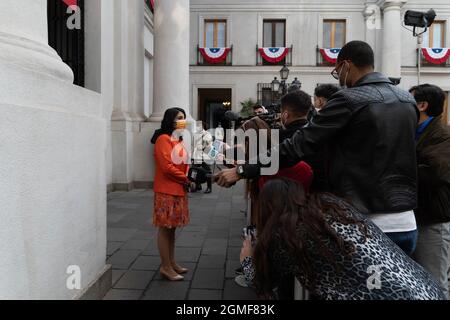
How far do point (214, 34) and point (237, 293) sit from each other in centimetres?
1931

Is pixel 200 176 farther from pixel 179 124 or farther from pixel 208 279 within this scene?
pixel 208 279

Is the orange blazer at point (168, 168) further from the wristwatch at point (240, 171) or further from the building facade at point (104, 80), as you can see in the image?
the wristwatch at point (240, 171)


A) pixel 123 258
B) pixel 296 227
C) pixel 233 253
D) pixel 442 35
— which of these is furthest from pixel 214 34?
pixel 296 227

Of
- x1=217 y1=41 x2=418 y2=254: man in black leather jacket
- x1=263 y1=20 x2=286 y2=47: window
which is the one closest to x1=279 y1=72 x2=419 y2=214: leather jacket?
x1=217 y1=41 x2=418 y2=254: man in black leather jacket

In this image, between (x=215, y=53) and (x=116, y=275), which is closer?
(x=116, y=275)

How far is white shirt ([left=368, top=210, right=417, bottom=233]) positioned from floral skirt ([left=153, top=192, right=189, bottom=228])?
7.01 ft

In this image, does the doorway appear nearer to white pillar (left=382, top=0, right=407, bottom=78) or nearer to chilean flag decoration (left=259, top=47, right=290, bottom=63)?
chilean flag decoration (left=259, top=47, right=290, bottom=63)

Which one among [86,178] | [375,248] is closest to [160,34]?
[86,178]

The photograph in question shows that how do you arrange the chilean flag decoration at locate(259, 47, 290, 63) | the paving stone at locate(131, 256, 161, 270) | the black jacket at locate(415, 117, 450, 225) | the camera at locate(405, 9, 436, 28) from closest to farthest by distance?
1. the black jacket at locate(415, 117, 450, 225)
2. the paving stone at locate(131, 256, 161, 270)
3. the camera at locate(405, 9, 436, 28)
4. the chilean flag decoration at locate(259, 47, 290, 63)

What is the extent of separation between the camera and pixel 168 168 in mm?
3742

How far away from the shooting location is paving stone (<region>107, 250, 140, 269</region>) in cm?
433
